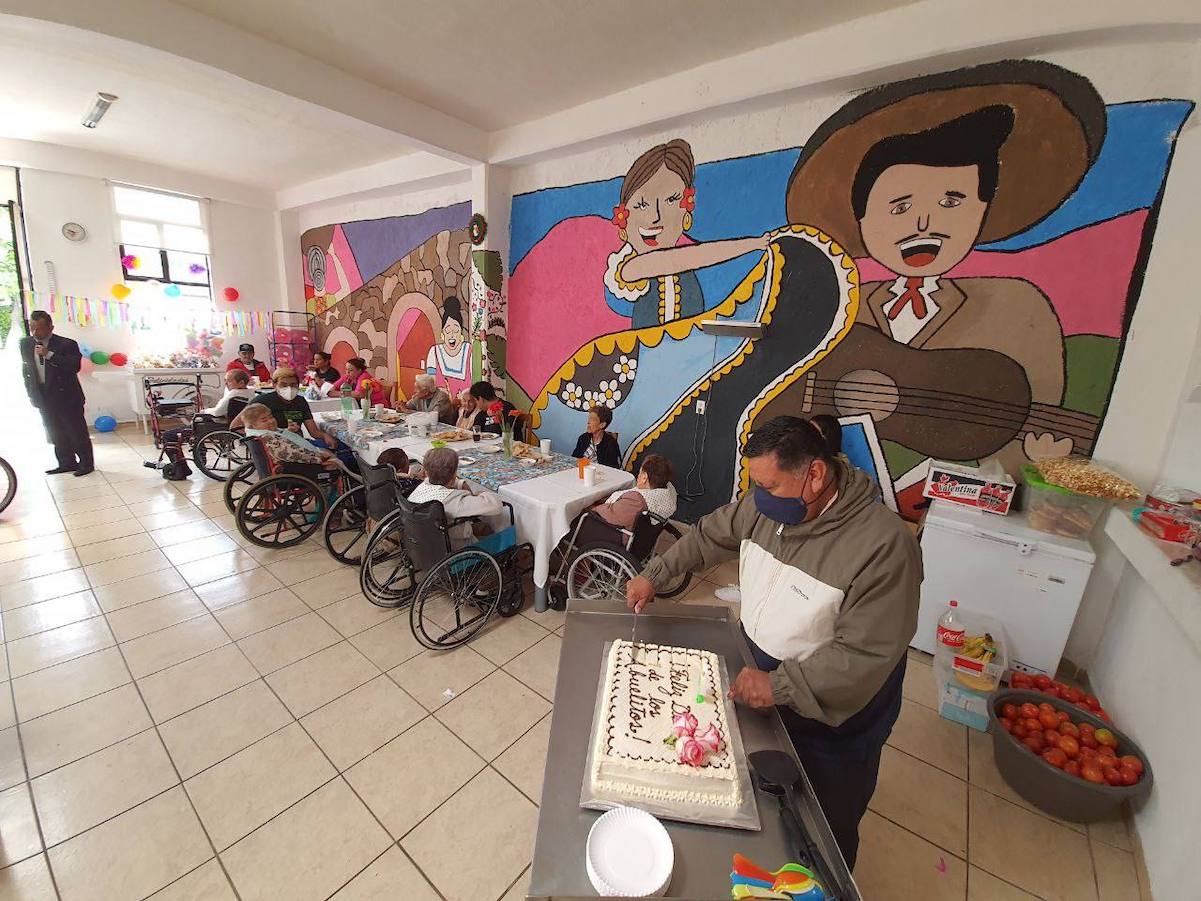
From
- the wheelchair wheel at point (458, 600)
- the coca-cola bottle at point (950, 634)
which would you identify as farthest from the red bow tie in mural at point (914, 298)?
the wheelchair wheel at point (458, 600)

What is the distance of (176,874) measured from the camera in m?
1.62

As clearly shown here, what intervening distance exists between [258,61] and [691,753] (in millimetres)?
4899

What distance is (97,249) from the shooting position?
6.73 meters

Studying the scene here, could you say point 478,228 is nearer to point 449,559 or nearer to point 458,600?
point 449,559

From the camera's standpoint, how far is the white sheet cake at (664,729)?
977 millimetres

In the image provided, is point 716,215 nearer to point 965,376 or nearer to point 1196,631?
point 965,376

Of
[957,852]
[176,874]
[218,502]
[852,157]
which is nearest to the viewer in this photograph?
[176,874]

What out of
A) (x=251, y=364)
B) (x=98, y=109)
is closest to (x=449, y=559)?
(x=98, y=109)

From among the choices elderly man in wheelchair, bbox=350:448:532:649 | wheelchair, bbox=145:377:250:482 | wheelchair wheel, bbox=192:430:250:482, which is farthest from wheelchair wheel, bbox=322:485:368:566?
wheelchair, bbox=145:377:250:482

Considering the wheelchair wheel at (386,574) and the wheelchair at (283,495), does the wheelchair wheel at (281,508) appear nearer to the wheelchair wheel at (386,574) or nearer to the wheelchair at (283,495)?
the wheelchair at (283,495)

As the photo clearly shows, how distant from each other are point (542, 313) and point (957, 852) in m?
4.73

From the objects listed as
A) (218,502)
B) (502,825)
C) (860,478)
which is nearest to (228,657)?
(502,825)

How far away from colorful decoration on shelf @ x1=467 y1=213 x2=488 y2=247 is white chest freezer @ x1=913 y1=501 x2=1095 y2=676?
4.61 metres

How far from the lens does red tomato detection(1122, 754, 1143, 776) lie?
1824mm
